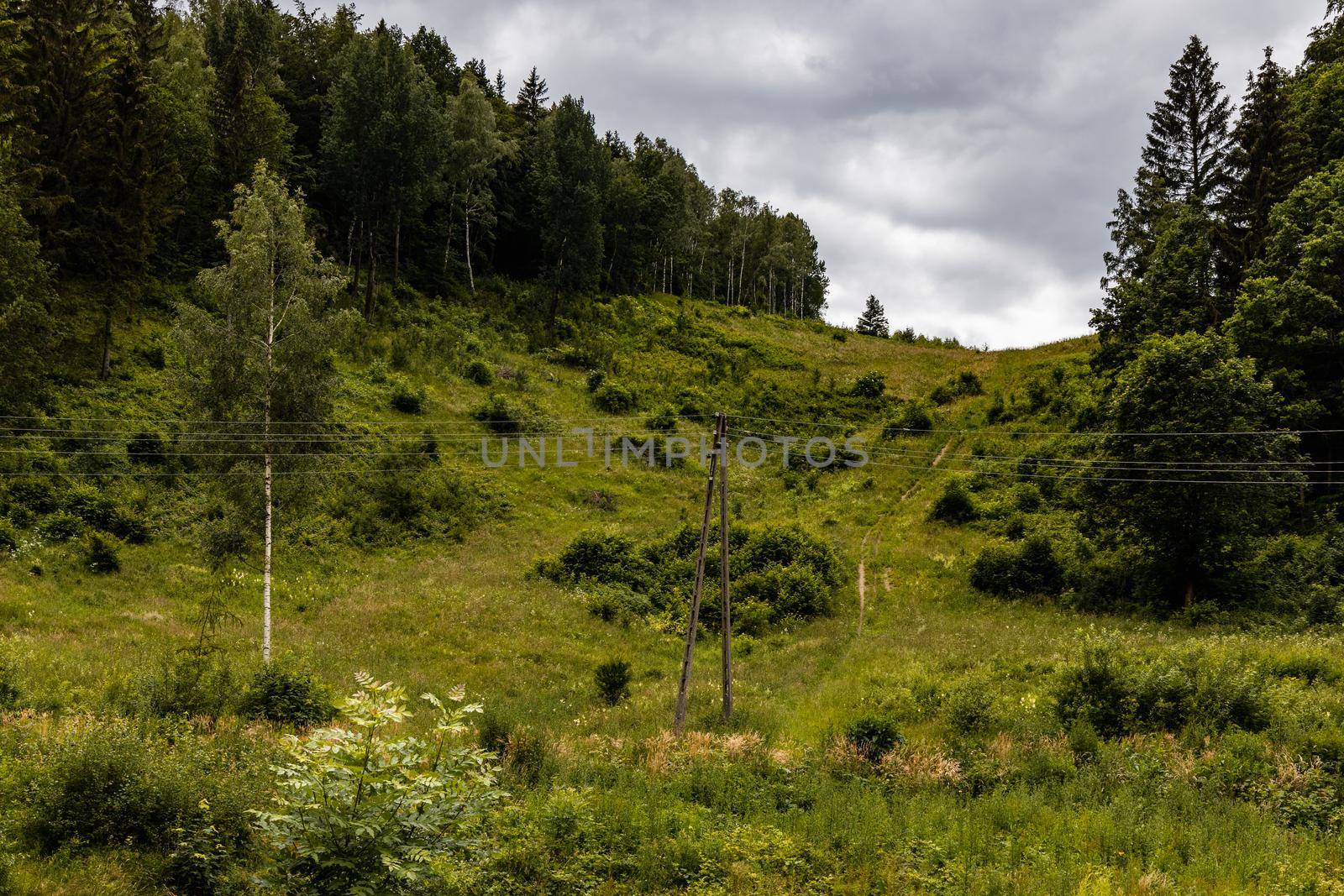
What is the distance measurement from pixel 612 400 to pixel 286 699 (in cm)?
3276

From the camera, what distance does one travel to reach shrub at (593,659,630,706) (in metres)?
19.6

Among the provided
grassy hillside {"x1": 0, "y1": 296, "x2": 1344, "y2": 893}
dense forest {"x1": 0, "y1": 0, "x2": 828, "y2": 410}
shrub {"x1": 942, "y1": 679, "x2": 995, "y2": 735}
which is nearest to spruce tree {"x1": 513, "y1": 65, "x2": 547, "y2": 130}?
dense forest {"x1": 0, "y1": 0, "x2": 828, "y2": 410}

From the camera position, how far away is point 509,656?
22.5m

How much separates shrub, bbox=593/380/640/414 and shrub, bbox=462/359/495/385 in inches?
281

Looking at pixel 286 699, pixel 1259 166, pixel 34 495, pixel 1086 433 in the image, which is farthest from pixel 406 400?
pixel 1259 166

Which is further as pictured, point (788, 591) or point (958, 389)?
point (958, 389)

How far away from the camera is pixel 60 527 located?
23.3 metres

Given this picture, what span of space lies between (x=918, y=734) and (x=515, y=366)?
3729 centimetres

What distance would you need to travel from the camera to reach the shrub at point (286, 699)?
15.0 m

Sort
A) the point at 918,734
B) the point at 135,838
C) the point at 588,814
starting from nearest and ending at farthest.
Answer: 1. the point at 135,838
2. the point at 588,814
3. the point at 918,734

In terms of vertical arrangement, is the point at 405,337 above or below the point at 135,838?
above

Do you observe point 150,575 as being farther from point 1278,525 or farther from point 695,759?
point 1278,525

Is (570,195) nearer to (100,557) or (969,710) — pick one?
(100,557)

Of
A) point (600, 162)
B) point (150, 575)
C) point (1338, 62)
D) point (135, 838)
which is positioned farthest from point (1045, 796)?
point (600, 162)
